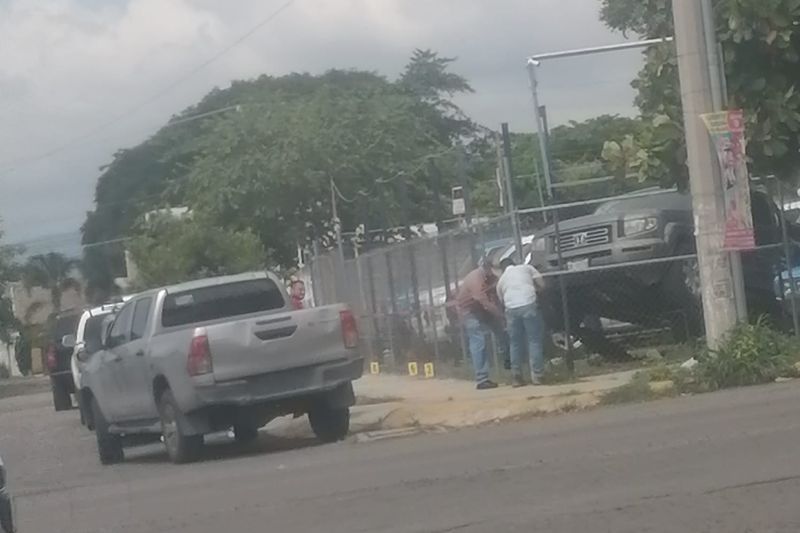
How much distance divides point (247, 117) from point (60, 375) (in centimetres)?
1272

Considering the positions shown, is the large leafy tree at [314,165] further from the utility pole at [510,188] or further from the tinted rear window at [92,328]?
the utility pole at [510,188]

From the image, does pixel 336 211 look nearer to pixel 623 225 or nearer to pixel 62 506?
pixel 623 225

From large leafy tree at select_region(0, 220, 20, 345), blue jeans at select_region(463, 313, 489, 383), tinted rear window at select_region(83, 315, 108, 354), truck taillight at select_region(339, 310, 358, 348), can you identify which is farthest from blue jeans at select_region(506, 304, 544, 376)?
large leafy tree at select_region(0, 220, 20, 345)

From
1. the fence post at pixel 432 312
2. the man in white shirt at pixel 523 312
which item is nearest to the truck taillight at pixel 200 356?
the man in white shirt at pixel 523 312

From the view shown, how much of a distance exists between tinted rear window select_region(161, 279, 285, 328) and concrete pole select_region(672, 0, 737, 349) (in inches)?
187

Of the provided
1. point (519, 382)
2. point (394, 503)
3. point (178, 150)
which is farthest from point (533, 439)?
point (178, 150)

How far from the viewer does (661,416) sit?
597 inches

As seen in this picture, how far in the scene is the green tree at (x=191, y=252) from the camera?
4122 cm

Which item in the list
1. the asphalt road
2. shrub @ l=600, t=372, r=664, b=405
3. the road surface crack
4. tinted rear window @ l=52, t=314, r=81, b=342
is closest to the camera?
the asphalt road

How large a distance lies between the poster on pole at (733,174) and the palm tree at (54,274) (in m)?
52.3

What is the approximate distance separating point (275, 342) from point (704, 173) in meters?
5.27

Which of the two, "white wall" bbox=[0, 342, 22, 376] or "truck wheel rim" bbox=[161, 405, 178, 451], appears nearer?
"truck wheel rim" bbox=[161, 405, 178, 451]

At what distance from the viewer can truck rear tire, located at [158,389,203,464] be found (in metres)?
16.3

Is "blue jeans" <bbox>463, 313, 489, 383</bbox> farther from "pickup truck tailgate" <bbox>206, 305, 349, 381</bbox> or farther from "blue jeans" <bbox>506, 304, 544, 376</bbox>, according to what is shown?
"pickup truck tailgate" <bbox>206, 305, 349, 381</bbox>
